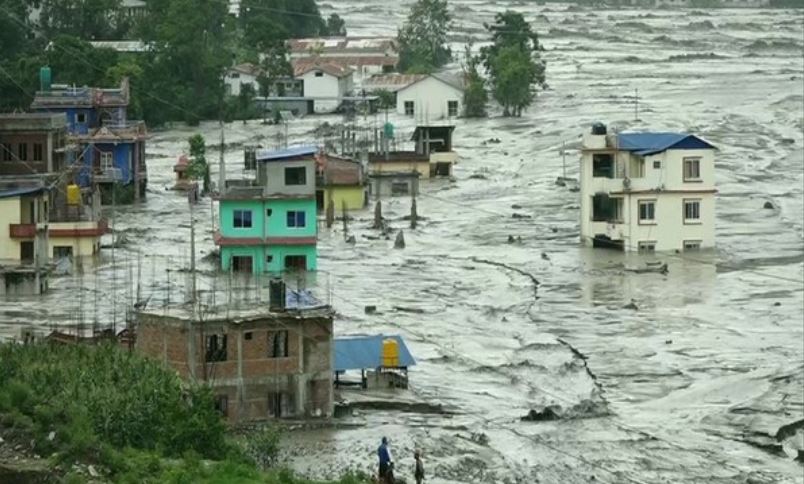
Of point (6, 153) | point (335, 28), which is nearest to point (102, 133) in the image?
point (6, 153)

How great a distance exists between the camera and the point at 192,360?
62.4ft

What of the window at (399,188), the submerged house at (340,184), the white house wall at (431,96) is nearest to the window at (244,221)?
the submerged house at (340,184)

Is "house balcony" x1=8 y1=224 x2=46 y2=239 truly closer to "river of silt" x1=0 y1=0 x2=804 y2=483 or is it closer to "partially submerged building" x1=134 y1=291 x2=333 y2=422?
"river of silt" x1=0 y1=0 x2=804 y2=483

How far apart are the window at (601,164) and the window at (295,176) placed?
5.41 meters

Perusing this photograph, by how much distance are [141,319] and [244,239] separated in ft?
30.4

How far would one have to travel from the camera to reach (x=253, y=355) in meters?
19.2

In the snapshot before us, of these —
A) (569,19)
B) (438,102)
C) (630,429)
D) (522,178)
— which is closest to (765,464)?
(630,429)

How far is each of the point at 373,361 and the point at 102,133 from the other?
18095mm

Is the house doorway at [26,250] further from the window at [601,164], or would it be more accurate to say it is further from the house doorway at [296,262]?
the window at [601,164]

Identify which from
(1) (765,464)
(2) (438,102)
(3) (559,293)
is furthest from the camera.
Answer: (2) (438,102)

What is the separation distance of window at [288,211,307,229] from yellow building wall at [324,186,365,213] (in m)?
7.29

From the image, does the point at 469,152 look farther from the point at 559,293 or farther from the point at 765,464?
the point at 765,464

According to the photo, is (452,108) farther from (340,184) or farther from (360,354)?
(360,354)

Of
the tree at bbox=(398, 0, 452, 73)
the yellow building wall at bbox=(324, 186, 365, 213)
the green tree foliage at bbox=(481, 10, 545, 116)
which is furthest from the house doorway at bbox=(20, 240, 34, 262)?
the tree at bbox=(398, 0, 452, 73)
